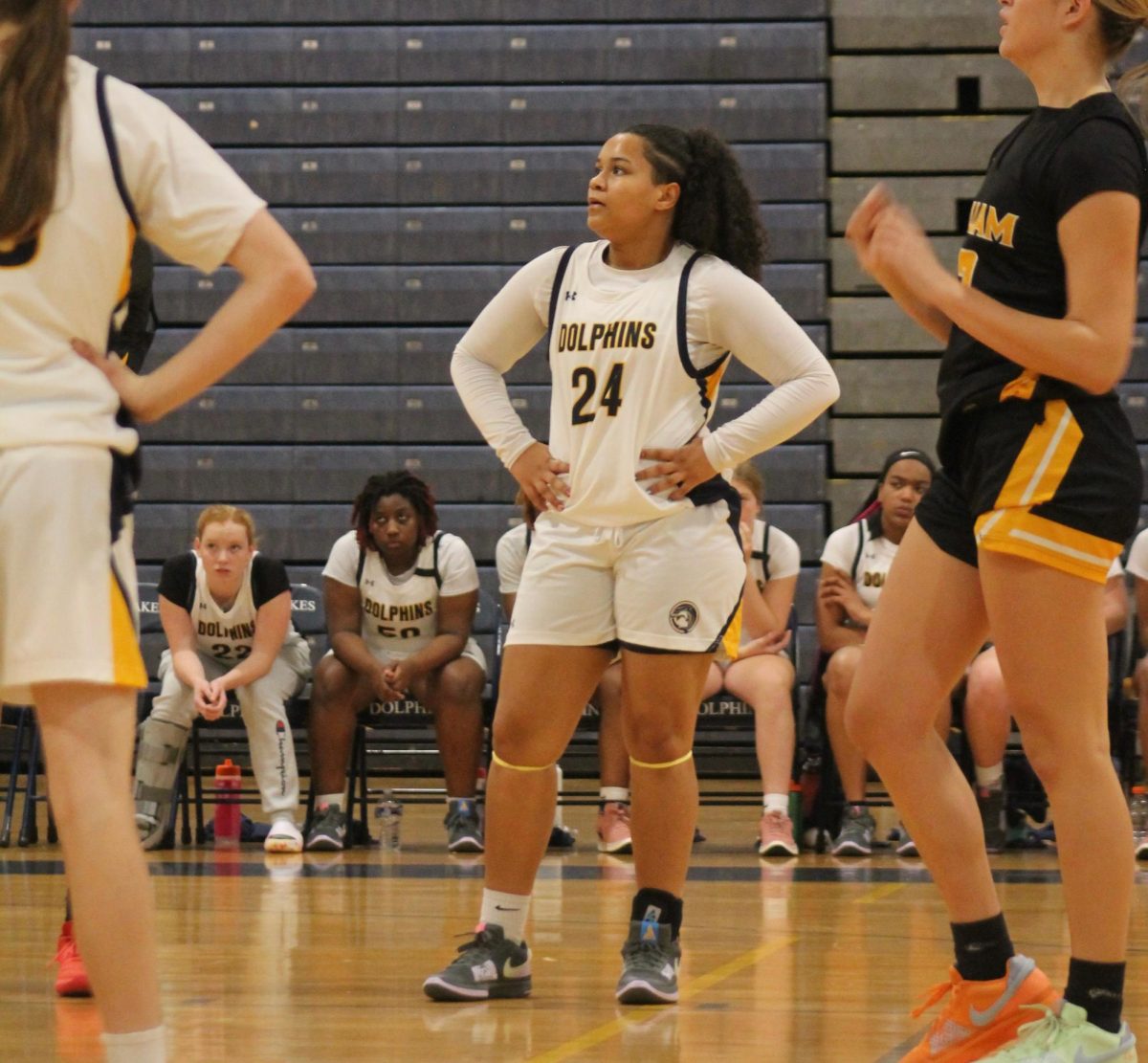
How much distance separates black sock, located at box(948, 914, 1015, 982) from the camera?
2.52 m

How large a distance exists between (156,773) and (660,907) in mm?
3329

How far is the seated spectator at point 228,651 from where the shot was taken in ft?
20.1

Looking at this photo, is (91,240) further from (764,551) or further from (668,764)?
(764,551)

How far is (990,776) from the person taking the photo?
5.84 meters

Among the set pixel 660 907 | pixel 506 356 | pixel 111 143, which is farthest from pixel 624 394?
pixel 111 143

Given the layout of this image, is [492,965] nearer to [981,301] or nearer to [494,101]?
[981,301]

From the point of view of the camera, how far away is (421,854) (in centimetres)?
→ 589

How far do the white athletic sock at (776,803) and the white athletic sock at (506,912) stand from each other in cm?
277

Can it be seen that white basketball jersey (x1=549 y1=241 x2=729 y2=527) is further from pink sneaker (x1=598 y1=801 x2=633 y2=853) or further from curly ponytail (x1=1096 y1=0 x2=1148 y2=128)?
pink sneaker (x1=598 y1=801 x2=633 y2=853)

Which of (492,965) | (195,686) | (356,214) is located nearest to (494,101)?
(356,214)

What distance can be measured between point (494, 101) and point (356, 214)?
0.91m

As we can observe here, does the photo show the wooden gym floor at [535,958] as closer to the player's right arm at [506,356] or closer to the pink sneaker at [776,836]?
the pink sneaker at [776,836]

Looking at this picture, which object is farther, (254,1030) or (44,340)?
(254,1030)

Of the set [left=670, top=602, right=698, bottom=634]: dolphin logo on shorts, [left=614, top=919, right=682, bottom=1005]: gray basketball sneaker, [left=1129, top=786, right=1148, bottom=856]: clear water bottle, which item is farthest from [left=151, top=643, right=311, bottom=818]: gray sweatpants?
[left=670, top=602, right=698, bottom=634]: dolphin logo on shorts
